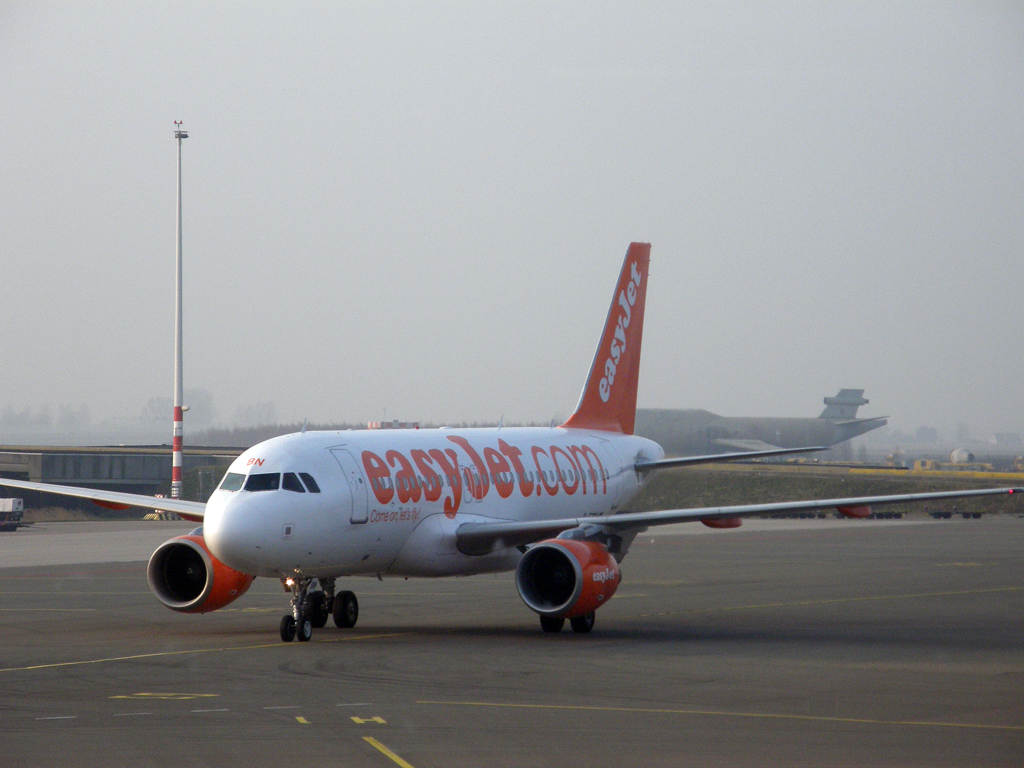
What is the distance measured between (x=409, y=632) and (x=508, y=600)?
22.7ft

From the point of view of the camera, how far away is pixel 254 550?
22312 mm

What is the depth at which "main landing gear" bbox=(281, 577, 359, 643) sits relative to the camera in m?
23.5

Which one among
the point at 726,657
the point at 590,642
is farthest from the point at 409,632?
the point at 726,657

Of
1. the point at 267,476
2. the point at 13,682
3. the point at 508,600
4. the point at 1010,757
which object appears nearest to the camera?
the point at 1010,757

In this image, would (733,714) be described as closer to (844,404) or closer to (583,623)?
(583,623)

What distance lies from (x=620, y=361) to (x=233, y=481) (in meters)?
15.7

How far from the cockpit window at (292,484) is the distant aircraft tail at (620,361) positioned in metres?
12.8

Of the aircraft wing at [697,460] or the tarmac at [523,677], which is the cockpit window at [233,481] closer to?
the tarmac at [523,677]

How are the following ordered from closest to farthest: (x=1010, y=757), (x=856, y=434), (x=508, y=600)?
(x=1010, y=757)
(x=508, y=600)
(x=856, y=434)

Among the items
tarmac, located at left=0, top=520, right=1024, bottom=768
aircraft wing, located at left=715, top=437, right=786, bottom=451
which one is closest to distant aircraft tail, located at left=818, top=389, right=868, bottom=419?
aircraft wing, located at left=715, top=437, right=786, bottom=451

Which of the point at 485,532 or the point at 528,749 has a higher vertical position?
the point at 485,532

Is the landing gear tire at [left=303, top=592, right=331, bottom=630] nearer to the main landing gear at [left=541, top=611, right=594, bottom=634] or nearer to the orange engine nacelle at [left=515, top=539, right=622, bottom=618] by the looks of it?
the orange engine nacelle at [left=515, top=539, right=622, bottom=618]

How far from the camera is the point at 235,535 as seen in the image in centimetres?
2228

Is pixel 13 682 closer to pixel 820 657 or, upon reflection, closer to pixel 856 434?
pixel 820 657
